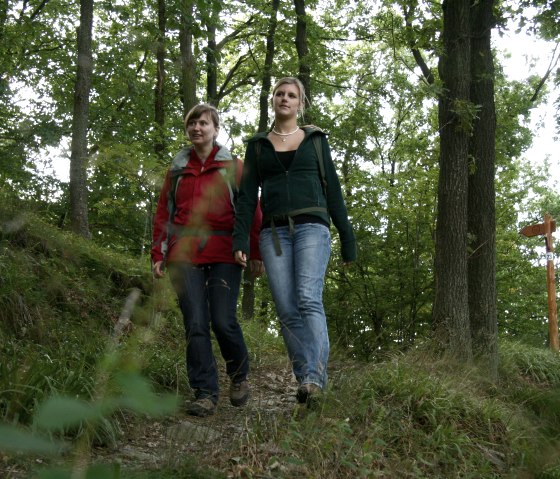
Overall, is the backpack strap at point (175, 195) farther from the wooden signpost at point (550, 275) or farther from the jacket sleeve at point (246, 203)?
the wooden signpost at point (550, 275)

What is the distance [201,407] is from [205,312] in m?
0.61

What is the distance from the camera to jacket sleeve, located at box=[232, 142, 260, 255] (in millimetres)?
4273

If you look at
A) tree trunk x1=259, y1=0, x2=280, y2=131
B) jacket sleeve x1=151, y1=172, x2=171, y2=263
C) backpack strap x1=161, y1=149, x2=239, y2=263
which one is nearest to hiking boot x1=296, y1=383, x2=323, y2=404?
backpack strap x1=161, y1=149, x2=239, y2=263

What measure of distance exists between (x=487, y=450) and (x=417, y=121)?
65.4ft

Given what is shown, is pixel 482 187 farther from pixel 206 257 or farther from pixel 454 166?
pixel 206 257

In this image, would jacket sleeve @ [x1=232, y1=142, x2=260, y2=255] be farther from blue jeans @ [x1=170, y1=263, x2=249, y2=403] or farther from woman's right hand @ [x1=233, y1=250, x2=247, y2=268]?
blue jeans @ [x1=170, y1=263, x2=249, y2=403]

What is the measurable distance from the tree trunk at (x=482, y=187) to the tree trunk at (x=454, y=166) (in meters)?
0.50

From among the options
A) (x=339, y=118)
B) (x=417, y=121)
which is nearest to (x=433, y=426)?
(x=339, y=118)

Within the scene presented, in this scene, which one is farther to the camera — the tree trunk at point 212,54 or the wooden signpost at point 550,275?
the wooden signpost at point 550,275

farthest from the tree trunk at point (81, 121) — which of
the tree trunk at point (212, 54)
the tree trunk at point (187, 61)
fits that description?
the tree trunk at point (187, 61)

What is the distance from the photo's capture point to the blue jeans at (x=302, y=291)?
4.14m

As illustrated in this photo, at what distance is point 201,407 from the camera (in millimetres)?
4184

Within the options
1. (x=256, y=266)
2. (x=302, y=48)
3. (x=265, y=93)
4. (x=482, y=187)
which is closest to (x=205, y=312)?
(x=256, y=266)

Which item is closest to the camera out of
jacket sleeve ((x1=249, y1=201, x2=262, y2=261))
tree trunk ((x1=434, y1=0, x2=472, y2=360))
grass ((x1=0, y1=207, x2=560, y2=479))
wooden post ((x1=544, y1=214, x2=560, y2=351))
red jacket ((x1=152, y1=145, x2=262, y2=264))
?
grass ((x1=0, y1=207, x2=560, y2=479))
